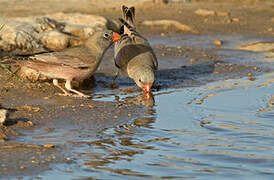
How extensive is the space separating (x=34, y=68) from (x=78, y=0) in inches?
329

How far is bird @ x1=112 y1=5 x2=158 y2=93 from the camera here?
25.2ft

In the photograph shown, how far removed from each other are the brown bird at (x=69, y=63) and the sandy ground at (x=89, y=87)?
1.00 ft

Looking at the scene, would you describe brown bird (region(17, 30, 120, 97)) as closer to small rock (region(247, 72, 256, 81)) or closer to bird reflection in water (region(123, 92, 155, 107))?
bird reflection in water (region(123, 92, 155, 107))

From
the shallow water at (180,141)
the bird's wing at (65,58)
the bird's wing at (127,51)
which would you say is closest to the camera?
the shallow water at (180,141)

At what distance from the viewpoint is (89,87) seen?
8.45m

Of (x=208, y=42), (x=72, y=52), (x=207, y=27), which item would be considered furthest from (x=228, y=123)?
(x=207, y=27)

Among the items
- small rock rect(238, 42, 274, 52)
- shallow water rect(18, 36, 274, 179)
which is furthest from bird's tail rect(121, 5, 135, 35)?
small rock rect(238, 42, 274, 52)

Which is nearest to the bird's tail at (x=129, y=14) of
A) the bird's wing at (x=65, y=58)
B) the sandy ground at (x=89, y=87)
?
the sandy ground at (x=89, y=87)

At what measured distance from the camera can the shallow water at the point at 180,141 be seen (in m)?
4.74

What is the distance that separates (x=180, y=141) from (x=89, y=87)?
313 cm

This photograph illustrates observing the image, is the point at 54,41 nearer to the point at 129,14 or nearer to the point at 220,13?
the point at 129,14

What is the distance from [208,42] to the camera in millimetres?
12406

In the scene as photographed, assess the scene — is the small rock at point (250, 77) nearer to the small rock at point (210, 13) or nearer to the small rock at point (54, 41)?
the small rock at point (54, 41)

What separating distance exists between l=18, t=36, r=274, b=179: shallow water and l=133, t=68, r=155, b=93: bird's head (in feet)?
0.62
